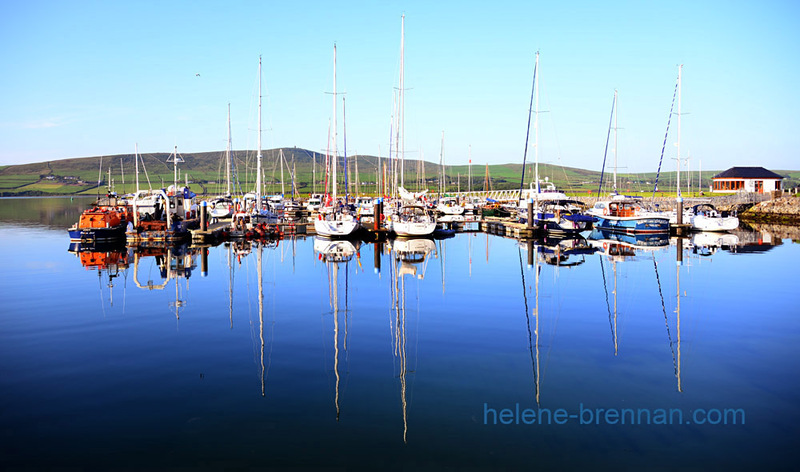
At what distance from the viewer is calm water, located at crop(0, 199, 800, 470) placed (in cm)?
974

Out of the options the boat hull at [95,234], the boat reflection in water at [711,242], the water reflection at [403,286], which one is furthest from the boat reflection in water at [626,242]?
the boat hull at [95,234]

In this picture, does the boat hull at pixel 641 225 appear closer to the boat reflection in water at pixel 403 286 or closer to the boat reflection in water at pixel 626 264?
the boat reflection in water at pixel 626 264

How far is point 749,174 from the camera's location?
85.2 meters

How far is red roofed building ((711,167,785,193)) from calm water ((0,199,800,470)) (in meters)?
63.8

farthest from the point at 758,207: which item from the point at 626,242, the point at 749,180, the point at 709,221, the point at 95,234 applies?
the point at 95,234

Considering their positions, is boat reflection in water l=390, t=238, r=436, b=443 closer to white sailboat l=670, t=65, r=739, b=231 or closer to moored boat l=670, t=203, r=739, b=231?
white sailboat l=670, t=65, r=739, b=231

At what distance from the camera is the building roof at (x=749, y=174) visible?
8356 centimetres

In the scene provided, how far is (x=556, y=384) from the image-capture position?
12.8 meters

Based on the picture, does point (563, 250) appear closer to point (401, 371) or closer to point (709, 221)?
point (709, 221)

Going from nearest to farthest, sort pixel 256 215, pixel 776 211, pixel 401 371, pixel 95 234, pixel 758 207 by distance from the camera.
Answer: pixel 401 371 → pixel 95 234 → pixel 256 215 → pixel 776 211 → pixel 758 207

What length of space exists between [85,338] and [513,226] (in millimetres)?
40045

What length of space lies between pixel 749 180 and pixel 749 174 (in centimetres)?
147

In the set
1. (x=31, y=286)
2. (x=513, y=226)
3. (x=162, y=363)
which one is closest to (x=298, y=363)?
(x=162, y=363)

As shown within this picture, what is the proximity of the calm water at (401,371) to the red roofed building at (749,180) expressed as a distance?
209ft
